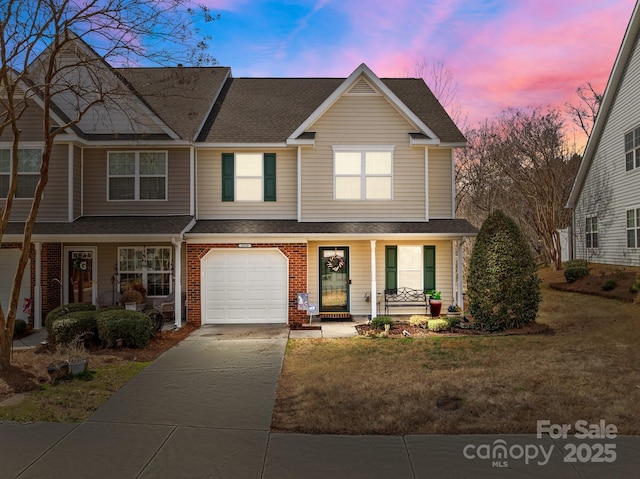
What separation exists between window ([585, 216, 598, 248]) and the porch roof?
65.5ft

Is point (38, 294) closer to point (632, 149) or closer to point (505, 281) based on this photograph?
point (505, 281)

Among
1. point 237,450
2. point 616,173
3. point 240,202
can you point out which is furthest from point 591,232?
point 237,450

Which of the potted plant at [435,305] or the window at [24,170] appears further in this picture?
the window at [24,170]

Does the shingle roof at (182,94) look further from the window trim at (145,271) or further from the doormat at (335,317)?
the doormat at (335,317)

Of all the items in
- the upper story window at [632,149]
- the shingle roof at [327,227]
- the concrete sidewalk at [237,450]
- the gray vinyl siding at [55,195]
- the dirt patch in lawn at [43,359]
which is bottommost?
the concrete sidewalk at [237,450]

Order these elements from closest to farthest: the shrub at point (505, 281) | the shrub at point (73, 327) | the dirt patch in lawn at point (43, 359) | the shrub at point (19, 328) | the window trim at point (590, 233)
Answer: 1. the dirt patch in lawn at point (43, 359)
2. the shrub at point (73, 327)
3. the shrub at point (505, 281)
4. the shrub at point (19, 328)
5. the window trim at point (590, 233)

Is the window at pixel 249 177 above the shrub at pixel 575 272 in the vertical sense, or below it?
above

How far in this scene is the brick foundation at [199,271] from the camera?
13617 millimetres

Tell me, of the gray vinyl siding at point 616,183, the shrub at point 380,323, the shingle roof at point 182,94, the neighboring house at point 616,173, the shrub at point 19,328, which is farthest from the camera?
the gray vinyl siding at point 616,183

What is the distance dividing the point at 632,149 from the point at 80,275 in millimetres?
22750

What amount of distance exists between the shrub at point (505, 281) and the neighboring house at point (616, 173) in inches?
383

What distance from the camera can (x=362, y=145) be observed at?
14.7 m

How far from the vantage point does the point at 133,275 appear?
15.0 meters

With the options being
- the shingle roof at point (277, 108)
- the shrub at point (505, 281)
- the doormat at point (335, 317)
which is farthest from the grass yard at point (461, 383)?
the shingle roof at point (277, 108)
